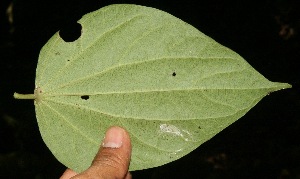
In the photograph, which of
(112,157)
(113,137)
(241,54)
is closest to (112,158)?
(112,157)

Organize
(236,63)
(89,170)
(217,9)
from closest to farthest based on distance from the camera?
(236,63) → (89,170) → (217,9)

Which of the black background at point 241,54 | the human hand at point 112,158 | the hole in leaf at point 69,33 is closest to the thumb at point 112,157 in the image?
the human hand at point 112,158

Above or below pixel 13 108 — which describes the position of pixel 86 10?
above

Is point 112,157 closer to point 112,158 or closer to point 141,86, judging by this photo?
point 112,158

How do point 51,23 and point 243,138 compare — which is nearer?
point 51,23

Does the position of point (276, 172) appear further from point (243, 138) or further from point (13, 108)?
point (13, 108)

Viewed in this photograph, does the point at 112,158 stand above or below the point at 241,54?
above

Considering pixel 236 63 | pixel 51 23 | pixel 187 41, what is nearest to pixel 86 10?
pixel 51 23
